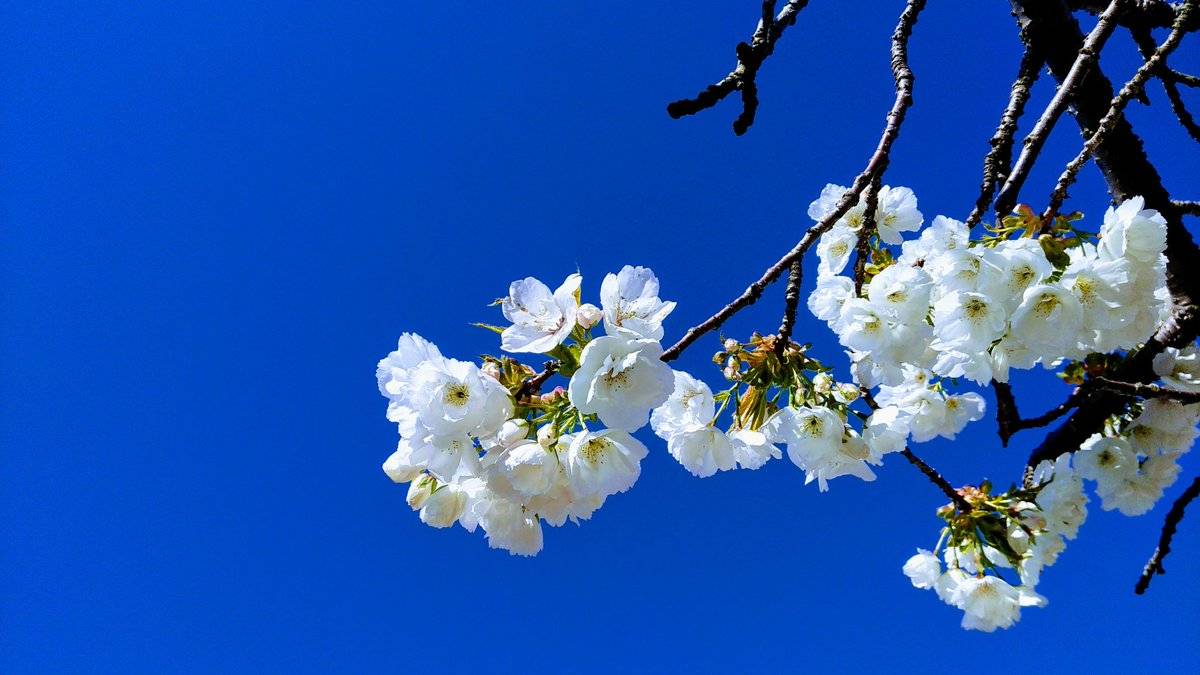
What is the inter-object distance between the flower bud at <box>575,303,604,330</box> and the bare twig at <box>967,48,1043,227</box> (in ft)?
2.68

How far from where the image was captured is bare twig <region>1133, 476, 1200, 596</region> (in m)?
2.60

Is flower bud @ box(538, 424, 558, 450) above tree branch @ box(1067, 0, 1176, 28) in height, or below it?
below

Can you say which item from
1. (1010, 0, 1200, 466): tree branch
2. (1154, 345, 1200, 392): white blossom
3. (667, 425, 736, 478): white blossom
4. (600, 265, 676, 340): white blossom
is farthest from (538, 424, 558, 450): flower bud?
(1154, 345, 1200, 392): white blossom

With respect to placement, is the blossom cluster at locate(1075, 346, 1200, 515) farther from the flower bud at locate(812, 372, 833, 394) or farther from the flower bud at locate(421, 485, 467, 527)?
the flower bud at locate(421, 485, 467, 527)

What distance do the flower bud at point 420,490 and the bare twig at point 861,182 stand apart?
742 millimetres

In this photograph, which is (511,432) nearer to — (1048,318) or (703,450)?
(703,450)

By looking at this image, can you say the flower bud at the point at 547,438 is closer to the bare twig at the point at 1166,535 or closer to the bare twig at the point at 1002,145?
the bare twig at the point at 1002,145

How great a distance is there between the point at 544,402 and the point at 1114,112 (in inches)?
52.7

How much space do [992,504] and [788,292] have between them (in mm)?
2117

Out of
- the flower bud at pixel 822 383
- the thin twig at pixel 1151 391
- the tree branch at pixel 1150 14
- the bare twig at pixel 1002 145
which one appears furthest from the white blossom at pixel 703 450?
the tree branch at pixel 1150 14

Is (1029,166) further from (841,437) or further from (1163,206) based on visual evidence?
(1163,206)

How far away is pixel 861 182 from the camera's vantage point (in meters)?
1.56

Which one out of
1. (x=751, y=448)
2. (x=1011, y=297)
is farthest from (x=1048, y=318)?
(x=751, y=448)

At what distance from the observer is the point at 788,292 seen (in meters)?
1.56
